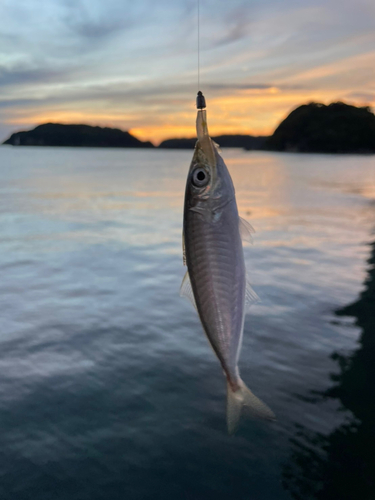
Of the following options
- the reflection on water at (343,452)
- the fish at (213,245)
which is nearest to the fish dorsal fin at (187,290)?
the fish at (213,245)

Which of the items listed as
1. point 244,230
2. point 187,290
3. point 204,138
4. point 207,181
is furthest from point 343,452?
point 204,138

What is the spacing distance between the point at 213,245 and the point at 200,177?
18.3 inches

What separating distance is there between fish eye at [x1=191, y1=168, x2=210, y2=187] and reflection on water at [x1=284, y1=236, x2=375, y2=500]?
17.4ft

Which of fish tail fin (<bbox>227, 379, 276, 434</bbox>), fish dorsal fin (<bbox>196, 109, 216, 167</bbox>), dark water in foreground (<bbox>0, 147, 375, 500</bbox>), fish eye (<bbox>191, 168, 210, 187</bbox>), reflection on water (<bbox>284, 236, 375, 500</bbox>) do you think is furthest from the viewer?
dark water in foreground (<bbox>0, 147, 375, 500</bbox>)

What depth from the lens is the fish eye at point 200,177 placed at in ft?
10.00

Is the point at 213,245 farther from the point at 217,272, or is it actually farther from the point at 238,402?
the point at 238,402

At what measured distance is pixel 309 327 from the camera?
12.1 m

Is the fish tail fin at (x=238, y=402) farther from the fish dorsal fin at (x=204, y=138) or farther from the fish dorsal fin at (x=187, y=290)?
the fish dorsal fin at (x=204, y=138)

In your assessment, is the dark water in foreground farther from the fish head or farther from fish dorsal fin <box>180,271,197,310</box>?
the fish head

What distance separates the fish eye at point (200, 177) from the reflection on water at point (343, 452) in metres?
5.30

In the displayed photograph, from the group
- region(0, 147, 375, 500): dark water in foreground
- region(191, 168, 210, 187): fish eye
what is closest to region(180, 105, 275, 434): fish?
region(191, 168, 210, 187): fish eye

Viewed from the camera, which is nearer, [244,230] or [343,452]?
[244,230]

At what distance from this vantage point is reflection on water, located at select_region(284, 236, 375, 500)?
21.7 ft

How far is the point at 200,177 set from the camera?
3066mm
